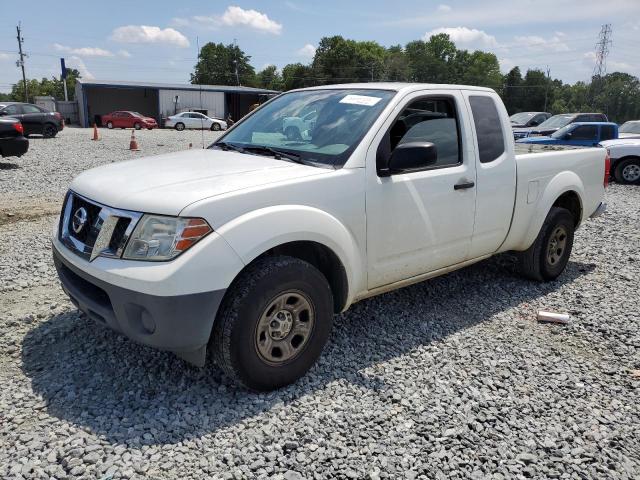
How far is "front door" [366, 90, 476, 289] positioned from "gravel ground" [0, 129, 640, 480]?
0.65 meters

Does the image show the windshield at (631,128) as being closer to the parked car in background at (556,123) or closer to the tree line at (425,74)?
the parked car in background at (556,123)

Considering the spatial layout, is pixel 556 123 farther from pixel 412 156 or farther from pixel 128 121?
pixel 128 121

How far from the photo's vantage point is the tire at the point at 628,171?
1356 centimetres

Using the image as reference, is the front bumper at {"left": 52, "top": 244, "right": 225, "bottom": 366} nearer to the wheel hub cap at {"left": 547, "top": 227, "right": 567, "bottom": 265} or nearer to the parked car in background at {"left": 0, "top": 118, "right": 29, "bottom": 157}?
the wheel hub cap at {"left": 547, "top": 227, "right": 567, "bottom": 265}

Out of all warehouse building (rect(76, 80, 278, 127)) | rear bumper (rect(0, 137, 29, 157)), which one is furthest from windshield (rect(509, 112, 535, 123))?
warehouse building (rect(76, 80, 278, 127))

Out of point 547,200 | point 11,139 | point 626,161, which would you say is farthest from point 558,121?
point 11,139

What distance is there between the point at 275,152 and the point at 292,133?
32 cm

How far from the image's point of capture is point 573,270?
6059 mm

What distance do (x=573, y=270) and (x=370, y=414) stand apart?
4.02 m

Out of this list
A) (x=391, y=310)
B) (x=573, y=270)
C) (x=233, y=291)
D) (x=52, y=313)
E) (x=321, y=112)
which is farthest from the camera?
(x=573, y=270)

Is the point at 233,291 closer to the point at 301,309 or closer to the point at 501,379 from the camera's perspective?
the point at 301,309

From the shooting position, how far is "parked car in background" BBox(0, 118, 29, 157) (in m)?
12.6

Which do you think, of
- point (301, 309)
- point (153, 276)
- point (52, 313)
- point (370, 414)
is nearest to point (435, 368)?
point (370, 414)

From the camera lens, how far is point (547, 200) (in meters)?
5.05
